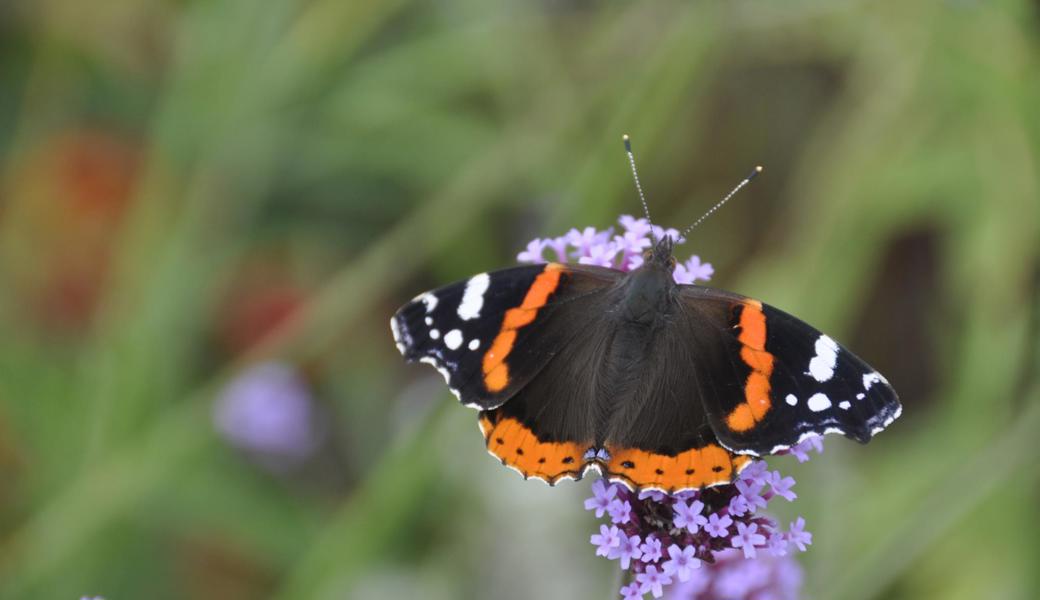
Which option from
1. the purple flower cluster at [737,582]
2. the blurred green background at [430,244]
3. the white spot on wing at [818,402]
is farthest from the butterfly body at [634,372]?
the blurred green background at [430,244]

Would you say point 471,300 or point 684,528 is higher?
point 471,300

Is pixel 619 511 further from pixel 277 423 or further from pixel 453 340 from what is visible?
pixel 277 423

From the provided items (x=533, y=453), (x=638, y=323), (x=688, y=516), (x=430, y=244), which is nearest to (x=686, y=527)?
(x=688, y=516)

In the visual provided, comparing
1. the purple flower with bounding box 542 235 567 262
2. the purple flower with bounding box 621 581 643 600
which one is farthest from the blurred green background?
the purple flower with bounding box 621 581 643 600

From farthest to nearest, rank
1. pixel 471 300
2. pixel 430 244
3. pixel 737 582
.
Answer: pixel 430 244 → pixel 737 582 → pixel 471 300

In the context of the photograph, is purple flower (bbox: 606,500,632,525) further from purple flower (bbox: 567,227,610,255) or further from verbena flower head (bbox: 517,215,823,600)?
purple flower (bbox: 567,227,610,255)

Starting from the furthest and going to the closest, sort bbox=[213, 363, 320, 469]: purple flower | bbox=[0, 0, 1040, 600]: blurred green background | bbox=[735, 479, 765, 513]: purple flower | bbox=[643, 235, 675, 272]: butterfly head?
1. bbox=[213, 363, 320, 469]: purple flower
2. bbox=[0, 0, 1040, 600]: blurred green background
3. bbox=[643, 235, 675, 272]: butterfly head
4. bbox=[735, 479, 765, 513]: purple flower

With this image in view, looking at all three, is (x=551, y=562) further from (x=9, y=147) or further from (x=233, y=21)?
(x=9, y=147)
